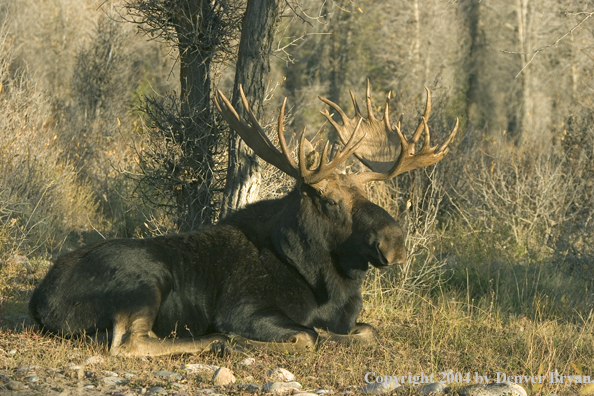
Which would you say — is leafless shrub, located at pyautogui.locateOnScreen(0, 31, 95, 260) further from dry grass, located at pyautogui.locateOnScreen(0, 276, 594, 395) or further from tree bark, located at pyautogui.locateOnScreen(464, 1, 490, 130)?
tree bark, located at pyautogui.locateOnScreen(464, 1, 490, 130)

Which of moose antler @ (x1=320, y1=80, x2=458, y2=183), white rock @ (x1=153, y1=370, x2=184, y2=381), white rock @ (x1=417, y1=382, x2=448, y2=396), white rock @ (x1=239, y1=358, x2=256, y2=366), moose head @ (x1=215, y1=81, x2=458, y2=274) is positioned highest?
moose antler @ (x1=320, y1=80, x2=458, y2=183)

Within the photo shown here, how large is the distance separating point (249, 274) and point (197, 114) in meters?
3.49

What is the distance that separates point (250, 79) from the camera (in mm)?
8328

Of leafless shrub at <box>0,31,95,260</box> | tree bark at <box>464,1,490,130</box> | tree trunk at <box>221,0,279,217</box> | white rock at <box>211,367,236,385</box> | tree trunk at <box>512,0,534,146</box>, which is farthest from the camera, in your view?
tree bark at <box>464,1,490,130</box>

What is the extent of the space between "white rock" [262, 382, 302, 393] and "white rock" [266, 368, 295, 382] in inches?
7.2

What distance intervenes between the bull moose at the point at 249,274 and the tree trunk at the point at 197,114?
8.69 feet

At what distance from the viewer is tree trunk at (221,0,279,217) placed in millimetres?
8258

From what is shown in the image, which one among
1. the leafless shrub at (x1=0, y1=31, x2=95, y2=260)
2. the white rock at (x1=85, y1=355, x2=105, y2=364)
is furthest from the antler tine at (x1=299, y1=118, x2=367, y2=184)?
the leafless shrub at (x1=0, y1=31, x2=95, y2=260)

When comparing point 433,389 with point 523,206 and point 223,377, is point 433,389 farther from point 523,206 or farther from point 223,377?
point 523,206

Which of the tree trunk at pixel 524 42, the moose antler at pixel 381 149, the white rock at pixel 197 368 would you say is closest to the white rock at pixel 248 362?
the white rock at pixel 197 368

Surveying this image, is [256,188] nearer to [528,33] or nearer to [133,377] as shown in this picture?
[133,377]

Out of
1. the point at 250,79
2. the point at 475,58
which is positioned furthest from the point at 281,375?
the point at 475,58

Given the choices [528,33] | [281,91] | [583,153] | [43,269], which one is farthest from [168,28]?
[528,33]

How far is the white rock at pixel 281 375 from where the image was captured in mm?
5430
